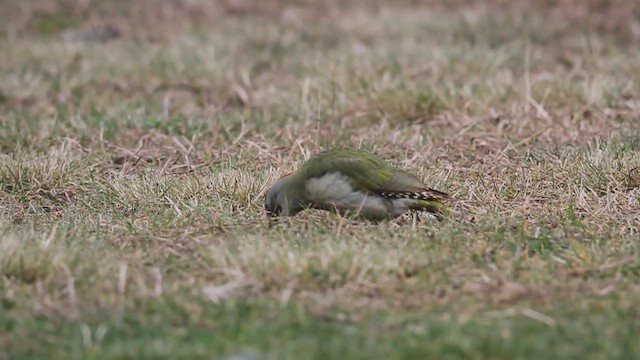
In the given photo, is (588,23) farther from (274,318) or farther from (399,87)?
(274,318)

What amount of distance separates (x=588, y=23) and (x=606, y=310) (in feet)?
22.1

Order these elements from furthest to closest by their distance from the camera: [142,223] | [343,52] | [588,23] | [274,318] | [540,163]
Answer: [588,23] < [343,52] < [540,163] < [142,223] < [274,318]

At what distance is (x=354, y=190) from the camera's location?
498cm

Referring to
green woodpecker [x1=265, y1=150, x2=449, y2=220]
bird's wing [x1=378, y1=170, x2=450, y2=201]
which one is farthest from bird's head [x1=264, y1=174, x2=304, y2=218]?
bird's wing [x1=378, y1=170, x2=450, y2=201]

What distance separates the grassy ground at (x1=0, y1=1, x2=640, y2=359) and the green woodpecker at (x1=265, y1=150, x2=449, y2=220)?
0.32 feet

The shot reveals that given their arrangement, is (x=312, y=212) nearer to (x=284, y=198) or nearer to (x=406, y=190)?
(x=284, y=198)

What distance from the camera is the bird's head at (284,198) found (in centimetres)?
499

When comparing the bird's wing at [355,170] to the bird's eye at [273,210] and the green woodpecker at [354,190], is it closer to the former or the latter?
the green woodpecker at [354,190]

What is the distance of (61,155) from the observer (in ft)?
20.4

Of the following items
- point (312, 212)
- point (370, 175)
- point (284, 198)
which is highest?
point (370, 175)

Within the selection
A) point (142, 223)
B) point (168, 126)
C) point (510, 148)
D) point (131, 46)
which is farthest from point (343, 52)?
point (142, 223)

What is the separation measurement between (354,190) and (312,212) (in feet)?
0.92

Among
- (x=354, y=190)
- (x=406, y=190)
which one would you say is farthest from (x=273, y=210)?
(x=406, y=190)

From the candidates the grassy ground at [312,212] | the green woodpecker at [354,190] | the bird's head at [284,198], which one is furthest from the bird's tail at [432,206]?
the bird's head at [284,198]
